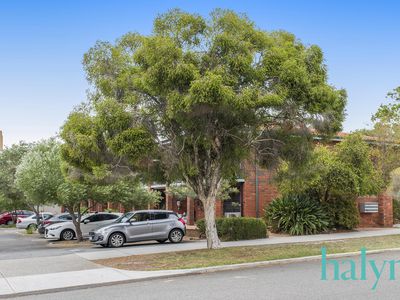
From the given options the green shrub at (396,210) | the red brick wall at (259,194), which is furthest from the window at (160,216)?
the green shrub at (396,210)

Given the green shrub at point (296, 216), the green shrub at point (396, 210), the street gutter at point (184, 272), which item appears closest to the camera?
the street gutter at point (184, 272)

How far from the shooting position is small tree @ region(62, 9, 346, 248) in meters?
12.8

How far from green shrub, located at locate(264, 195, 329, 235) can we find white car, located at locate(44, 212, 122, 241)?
28.0ft

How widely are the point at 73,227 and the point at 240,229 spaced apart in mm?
9396

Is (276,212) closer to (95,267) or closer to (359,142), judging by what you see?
(359,142)

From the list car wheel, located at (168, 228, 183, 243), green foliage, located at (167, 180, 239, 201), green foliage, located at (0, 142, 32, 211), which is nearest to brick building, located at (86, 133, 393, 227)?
green foliage, located at (167, 180, 239, 201)

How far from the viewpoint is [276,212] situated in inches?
960

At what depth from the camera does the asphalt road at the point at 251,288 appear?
866cm

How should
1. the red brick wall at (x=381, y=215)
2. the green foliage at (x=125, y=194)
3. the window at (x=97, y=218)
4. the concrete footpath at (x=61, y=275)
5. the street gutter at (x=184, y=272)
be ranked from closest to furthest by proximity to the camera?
the street gutter at (x=184, y=272)
the concrete footpath at (x=61, y=275)
the green foliage at (x=125, y=194)
the window at (x=97, y=218)
the red brick wall at (x=381, y=215)

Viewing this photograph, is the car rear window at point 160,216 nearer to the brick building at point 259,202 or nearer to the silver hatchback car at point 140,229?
the silver hatchback car at point 140,229

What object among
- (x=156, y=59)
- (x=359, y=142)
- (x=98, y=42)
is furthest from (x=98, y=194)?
(x=359, y=142)

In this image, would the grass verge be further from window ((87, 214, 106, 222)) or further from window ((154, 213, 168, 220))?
window ((87, 214, 106, 222))

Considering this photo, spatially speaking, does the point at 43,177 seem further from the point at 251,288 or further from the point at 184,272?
the point at 251,288

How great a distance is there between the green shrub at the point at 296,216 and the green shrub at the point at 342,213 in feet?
1.51
